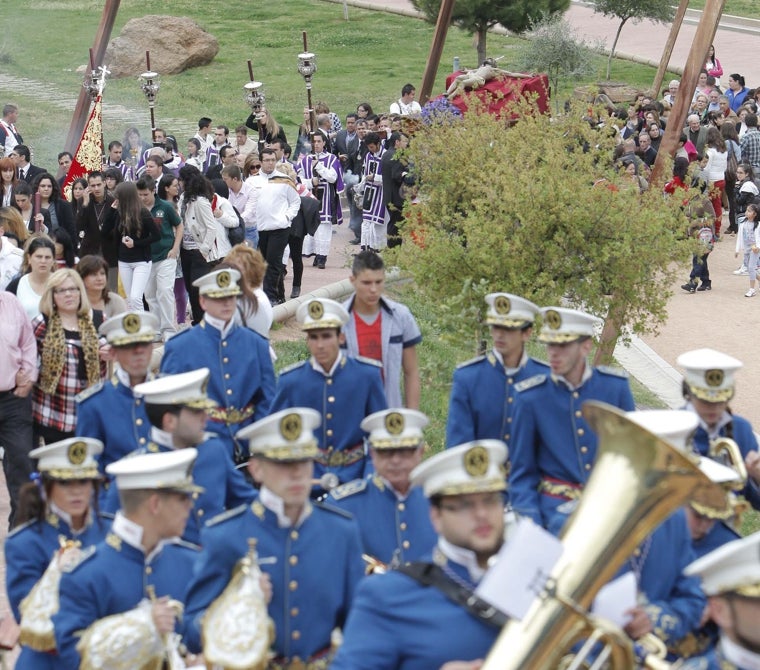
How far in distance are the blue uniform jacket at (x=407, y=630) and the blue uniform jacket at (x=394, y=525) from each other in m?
1.96

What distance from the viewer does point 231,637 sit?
493 cm

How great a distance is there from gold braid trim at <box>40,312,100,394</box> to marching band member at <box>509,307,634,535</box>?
3075 millimetres

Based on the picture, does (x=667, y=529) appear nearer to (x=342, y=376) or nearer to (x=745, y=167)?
(x=342, y=376)

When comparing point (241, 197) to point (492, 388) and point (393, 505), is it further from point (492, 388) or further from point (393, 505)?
point (393, 505)

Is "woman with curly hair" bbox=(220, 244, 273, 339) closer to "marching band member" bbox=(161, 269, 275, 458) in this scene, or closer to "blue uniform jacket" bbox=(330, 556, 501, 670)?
"marching band member" bbox=(161, 269, 275, 458)

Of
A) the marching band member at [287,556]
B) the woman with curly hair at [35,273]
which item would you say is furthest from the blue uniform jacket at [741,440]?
the woman with curly hair at [35,273]

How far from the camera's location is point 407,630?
4617 millimetres

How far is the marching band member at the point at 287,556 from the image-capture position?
18.0 feet

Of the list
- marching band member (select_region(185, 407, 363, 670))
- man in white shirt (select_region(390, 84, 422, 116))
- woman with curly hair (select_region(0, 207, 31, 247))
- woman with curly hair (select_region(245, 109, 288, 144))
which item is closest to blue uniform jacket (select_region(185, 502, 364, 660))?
marching band member (select_region(185, 407, 363, 670))

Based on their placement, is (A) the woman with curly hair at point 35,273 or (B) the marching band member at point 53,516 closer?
(B) the marching band member at point 53,516

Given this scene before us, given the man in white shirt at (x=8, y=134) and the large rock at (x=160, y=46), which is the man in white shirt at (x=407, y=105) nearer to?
the man in white shirt at (x=8, y=134)

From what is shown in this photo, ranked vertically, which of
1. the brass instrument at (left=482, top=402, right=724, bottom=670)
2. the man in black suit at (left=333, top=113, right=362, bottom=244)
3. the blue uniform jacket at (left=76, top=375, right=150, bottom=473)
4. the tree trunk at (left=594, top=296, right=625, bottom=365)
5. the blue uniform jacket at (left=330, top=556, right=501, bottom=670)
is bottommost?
the man in black suit at (left=333, top=113, right=362, bottom=244)

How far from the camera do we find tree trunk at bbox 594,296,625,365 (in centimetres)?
1280

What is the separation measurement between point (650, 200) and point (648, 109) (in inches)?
533
